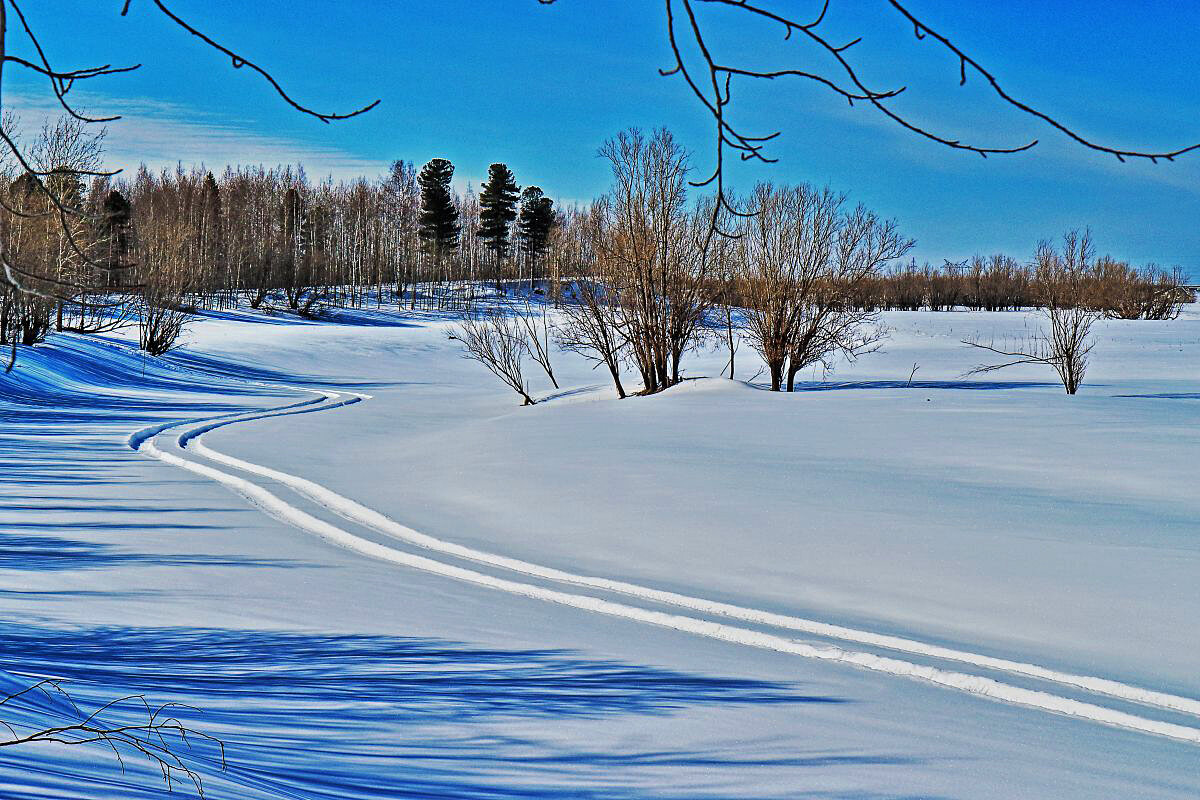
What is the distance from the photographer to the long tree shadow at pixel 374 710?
363cm

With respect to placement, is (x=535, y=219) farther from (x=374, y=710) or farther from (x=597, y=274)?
(x=374, y=710)

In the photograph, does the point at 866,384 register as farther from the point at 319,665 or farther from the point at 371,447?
the point at 319,665

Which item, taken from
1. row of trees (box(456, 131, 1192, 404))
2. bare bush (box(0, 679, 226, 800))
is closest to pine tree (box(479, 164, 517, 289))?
row of trees (box(456, 131, 1192, 404))

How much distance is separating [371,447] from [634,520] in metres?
8.40

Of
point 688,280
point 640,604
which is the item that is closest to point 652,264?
point 688,280

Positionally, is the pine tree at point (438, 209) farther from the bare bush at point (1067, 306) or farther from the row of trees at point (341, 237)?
the bare bush at point (1067, 306)

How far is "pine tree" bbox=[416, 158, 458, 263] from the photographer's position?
71.8 metres

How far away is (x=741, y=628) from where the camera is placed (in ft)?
22.8

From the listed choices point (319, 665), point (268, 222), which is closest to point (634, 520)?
point (319, 665)

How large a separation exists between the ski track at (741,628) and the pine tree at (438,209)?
201 ft

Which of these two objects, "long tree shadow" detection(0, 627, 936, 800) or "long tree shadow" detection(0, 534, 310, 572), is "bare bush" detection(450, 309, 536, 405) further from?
"long tree shadow" detection(0, 627, 936, 800)

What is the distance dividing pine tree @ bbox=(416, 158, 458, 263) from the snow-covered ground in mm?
56299

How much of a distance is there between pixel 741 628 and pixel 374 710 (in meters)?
2.94

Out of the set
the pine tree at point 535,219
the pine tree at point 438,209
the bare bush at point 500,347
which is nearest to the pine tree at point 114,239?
the bare bush at point 500,347
